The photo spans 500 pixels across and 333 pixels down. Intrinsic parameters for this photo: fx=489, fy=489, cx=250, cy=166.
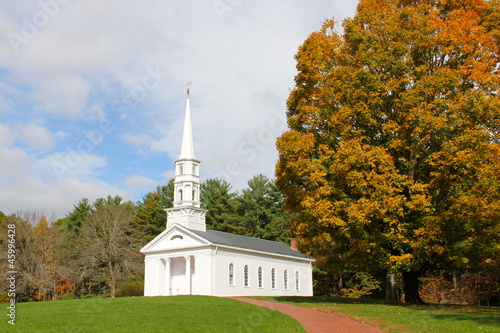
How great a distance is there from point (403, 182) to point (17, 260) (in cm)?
3779

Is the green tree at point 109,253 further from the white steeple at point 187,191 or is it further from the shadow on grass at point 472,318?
the shadow on grass at point 472,318

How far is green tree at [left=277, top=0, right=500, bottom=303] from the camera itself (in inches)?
747

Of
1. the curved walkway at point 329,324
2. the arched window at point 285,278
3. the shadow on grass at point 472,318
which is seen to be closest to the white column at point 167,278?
the arched window at point 285,278

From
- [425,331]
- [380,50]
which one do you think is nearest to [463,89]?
[380,50]

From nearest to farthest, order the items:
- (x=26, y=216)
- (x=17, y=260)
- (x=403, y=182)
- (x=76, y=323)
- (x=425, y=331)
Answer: (x=425, y=331) < (x=76, y=323) < (x=403, y=182) < (x=17, y=260) < (x=26, y=216)

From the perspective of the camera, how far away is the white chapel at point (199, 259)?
38.1m

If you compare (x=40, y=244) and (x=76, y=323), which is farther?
(x=40, y=244)

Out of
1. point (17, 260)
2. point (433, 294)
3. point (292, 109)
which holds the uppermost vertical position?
point (292, 109)

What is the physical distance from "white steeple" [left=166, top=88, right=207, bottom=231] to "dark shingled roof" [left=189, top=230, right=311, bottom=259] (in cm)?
182

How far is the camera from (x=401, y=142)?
20438 millimetres

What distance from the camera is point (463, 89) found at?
69.8 feet

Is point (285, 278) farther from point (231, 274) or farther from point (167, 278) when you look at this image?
point (167, 278)

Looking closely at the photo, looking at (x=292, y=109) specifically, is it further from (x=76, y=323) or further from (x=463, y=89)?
(x=76, y=323)

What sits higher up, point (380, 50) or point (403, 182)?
point (380, 50)
